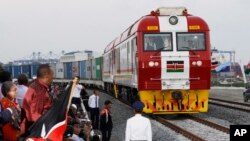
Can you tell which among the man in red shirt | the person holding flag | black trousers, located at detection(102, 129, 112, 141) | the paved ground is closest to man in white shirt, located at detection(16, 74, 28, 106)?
the man in red shirt

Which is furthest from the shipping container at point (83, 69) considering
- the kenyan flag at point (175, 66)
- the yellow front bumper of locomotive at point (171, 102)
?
the kenyan flag at point (175, 66)

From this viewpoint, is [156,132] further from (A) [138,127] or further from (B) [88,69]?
(B) [88,69]

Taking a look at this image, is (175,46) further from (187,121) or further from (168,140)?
(168,140)

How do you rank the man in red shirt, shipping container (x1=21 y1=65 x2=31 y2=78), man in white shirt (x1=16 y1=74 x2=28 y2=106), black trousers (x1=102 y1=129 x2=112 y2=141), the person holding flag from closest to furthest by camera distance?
the person holding flag
the man in red shirt
man in white shirt (x1=16 y1=74 x2=28 y2=106)
black trousers (x1=102 y1=129 x2=112 y2=141)
shipping container (x1=21 y1=65 x2=31 y2=78)

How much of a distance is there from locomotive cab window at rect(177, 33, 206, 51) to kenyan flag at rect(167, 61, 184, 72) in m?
0.49

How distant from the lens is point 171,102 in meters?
16.9

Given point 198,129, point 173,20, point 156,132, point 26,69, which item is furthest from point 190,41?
point 26,69

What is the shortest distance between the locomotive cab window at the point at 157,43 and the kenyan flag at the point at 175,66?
0.50 m

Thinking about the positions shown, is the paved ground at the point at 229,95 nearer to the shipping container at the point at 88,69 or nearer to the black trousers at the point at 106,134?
the shipping container at the point at 88,69

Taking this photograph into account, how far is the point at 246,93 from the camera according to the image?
86.6 ft

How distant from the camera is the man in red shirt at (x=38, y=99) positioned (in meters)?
6.07

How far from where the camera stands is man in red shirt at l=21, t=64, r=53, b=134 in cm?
607

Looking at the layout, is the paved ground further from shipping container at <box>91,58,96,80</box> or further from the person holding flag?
the person holding flag

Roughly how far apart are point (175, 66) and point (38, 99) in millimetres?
10811
